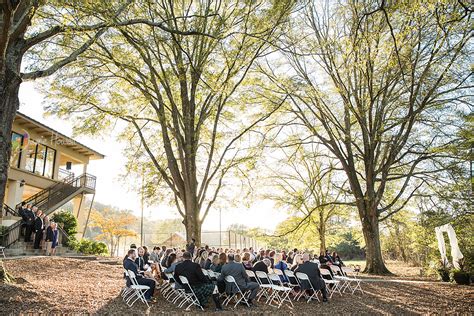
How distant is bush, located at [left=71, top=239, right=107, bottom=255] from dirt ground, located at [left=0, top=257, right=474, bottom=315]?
8.25m

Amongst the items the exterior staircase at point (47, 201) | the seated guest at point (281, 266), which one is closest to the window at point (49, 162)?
the exterior staircase at point (47, 201)

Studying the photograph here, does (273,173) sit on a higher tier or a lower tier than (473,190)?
higher

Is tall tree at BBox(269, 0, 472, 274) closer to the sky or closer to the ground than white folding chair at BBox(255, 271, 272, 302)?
closer to the sky

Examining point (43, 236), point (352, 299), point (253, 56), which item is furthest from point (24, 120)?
point (352, 299)

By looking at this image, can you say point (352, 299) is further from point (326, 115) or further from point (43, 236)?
point (43, 236)

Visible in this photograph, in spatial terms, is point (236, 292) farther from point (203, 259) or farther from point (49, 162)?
point (49, 162)

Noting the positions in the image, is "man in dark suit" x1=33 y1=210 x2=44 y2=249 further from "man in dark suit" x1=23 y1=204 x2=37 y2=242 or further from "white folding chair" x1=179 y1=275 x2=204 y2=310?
"white folding chair" x1=179 y1=275 x2=204 y2=310

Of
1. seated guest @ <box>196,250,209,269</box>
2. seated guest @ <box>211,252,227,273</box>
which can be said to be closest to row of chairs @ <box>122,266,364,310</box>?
seated guest @ <box>211,252,227,273</box>

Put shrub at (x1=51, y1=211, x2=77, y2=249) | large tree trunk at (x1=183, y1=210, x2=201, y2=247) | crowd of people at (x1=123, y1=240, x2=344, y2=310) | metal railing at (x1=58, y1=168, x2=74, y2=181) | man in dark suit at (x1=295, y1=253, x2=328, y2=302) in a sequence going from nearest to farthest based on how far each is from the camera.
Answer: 1. crowd of people at (x1=123, y1=240, x2=344, y2=310)
2. man in dark suit at (x1=295, y1=253, x2=328, y2=302)
3. large tree trunk at (x1=183, y1=210, x2=201, y2=247)
4. shrub at (x1=51, y1=211, x2=77, y2=249)
5. metal railing at (x1=58, y1=168, x2=74, y2=181)

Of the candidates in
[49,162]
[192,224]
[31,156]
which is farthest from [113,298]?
[49,162]

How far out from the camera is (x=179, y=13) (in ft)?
50.2

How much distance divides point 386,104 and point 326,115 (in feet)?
10.2

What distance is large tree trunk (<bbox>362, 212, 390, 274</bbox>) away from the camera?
17281 mm

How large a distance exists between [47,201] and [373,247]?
2030 centimetres
